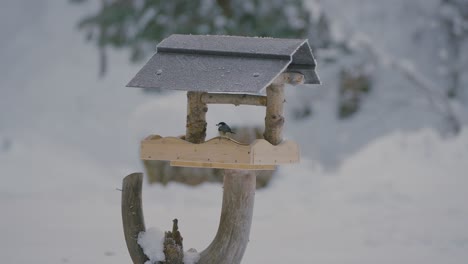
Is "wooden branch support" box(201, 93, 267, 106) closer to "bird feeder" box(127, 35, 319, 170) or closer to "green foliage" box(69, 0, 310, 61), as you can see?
"bird feeder" box(127, 35, 319, 170)

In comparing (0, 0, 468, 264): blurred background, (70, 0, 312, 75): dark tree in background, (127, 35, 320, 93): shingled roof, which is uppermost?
(70, 0, 312, 75): dark tree in background

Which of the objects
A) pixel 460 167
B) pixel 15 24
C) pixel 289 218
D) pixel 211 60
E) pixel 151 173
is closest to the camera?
pixel 211 60

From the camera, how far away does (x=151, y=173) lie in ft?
30.4

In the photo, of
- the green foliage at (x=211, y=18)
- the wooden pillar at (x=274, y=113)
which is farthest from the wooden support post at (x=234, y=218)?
the green foliage at (x=211, y=18)

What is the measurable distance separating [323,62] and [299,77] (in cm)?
736

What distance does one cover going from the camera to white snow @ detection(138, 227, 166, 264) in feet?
15.0

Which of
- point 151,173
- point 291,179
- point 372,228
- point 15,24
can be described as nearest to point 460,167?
point 291,179

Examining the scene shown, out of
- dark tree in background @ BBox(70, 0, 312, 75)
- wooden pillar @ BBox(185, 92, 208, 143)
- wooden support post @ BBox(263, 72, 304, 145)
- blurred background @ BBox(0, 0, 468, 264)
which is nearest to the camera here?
wooden support post @ BBox(263, 72, 304, 145)

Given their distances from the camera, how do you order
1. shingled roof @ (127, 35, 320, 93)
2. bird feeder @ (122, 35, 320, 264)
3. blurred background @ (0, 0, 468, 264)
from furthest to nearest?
blurred background @ (0, 0, 468, 264) → bird feeder @ (122, 35, 320, 264) → shingled roof @ (127, 35, 320, 93)

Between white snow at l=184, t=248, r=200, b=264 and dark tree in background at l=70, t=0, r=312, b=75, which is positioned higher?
dark tree in background at l=70, t=0, r=312, b=75

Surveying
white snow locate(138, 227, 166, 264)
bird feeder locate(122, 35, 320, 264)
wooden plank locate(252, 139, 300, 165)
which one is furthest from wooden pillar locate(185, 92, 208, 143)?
white snow locate(138, 227, 166, 264)

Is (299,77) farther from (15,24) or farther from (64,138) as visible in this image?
(15,24)

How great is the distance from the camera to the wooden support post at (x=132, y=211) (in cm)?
466

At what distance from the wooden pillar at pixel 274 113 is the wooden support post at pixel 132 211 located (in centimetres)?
79
